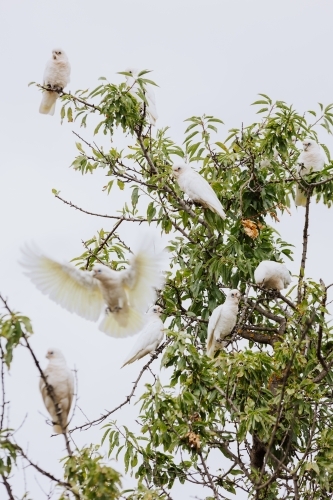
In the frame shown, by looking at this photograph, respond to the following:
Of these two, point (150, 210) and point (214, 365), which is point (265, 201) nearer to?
point (150, 210)

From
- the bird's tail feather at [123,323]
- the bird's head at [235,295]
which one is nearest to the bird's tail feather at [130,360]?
the bird's head at [235,295]

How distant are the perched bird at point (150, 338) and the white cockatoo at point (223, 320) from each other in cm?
45

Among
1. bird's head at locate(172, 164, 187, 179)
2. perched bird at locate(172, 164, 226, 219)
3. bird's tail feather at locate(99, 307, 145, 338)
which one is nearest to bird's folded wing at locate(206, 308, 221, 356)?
perched bird at locate(172, 164, 226, 219)

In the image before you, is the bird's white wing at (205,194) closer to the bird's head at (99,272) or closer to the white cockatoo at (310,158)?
the white cockatoo at (310,158)

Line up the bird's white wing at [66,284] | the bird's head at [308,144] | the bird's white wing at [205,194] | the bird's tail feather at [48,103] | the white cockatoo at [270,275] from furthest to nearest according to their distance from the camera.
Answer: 1. the bird's tail feather at [48,103]
2. the bird's head at [308,144]
3. the white cockatoo at [270,275]
4. the bird's white wing at [205,194]
5. the bird's white wing at [66,284]

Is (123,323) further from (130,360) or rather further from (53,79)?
(53,79)

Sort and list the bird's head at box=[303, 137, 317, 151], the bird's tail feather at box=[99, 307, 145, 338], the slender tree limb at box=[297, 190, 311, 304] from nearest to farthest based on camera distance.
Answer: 1. the bird's tail feather at box=[99, 307, 145, 338]
2. the slender tree limb at box=[297, 190, 311, 304]
3. the bird's head at box=[303, 137, 317, 151]

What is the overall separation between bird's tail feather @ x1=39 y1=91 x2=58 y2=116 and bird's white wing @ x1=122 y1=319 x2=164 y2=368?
110 inches

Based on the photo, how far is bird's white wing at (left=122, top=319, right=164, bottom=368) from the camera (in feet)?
28.2

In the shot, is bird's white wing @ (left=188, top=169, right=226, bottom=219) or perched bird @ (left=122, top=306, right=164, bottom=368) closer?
bird's white wing @ (left=188, top=169, right=226, bottom=219)

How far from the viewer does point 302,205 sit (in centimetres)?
945

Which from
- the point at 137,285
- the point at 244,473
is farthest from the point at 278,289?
the point at 137,285

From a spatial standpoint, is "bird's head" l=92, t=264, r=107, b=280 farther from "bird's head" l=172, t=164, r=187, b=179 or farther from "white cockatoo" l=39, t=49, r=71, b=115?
"white cockatoo" l=39, t=49, r=71, b=115

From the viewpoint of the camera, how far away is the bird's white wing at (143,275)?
6.22 metres
